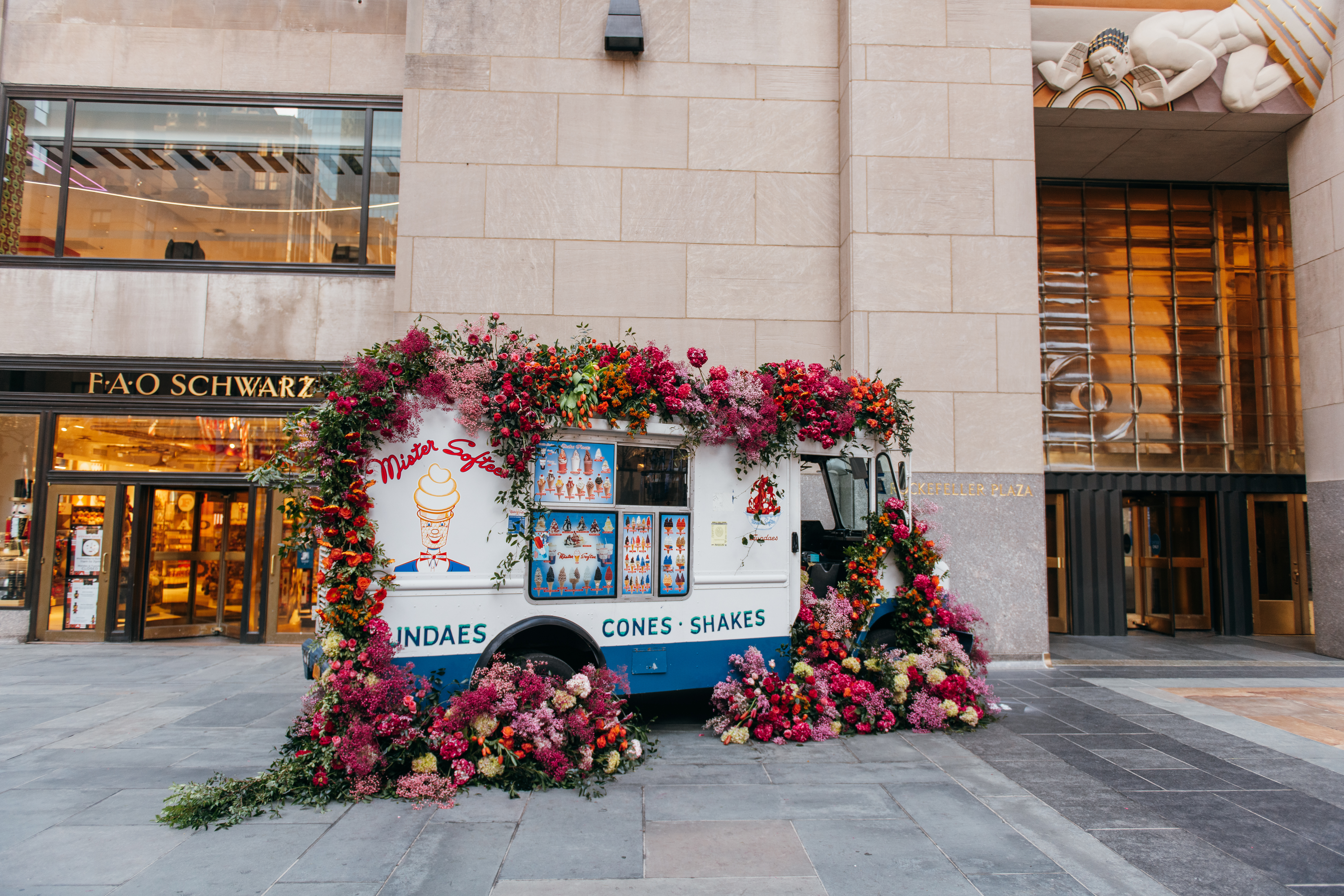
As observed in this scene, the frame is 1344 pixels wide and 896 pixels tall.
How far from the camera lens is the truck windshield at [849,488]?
7199mm

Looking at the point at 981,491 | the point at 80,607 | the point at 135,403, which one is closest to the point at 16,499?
the point at 80,607

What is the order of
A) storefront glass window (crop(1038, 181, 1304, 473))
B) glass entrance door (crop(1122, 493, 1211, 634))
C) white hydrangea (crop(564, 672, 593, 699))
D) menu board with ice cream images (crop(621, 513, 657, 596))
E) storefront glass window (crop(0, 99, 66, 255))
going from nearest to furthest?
white hydrangea (crop(564, 672, 593, 699)) → menu board with ice cream images (crop(621, 513, 657, 596)) → storefront glass window (crop(0, 99, 66, 255)) → storefront glass window (crop(1038, 181, 1304, 473)) → glass entrance door (crop(1122, 493, 1211, 634))

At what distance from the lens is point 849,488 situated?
7324 mm

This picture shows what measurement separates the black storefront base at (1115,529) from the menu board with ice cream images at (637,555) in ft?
28.8

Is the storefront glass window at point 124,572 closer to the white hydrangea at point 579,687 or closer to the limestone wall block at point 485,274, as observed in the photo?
the limestone wall block at point 485,274

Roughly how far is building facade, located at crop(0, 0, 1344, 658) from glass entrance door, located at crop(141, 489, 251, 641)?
47 millimetres

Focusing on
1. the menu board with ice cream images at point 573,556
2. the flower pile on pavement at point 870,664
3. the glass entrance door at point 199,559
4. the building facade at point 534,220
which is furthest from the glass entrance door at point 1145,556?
the glass entrance door at point 199,559

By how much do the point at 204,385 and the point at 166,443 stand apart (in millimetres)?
1031

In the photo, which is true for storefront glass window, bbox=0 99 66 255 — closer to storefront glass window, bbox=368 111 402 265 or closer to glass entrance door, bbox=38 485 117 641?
glass entrance door, bbox=38 485 117 641

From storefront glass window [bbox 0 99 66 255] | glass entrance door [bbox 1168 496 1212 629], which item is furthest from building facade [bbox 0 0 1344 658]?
glass entrance door [bbox 1168 496 1212 629]

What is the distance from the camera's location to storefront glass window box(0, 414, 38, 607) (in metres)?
10.6

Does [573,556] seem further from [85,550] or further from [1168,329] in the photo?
[1168,329]

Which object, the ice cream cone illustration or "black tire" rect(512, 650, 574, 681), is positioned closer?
the ice cream cone illustration

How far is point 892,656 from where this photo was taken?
6.80 m
